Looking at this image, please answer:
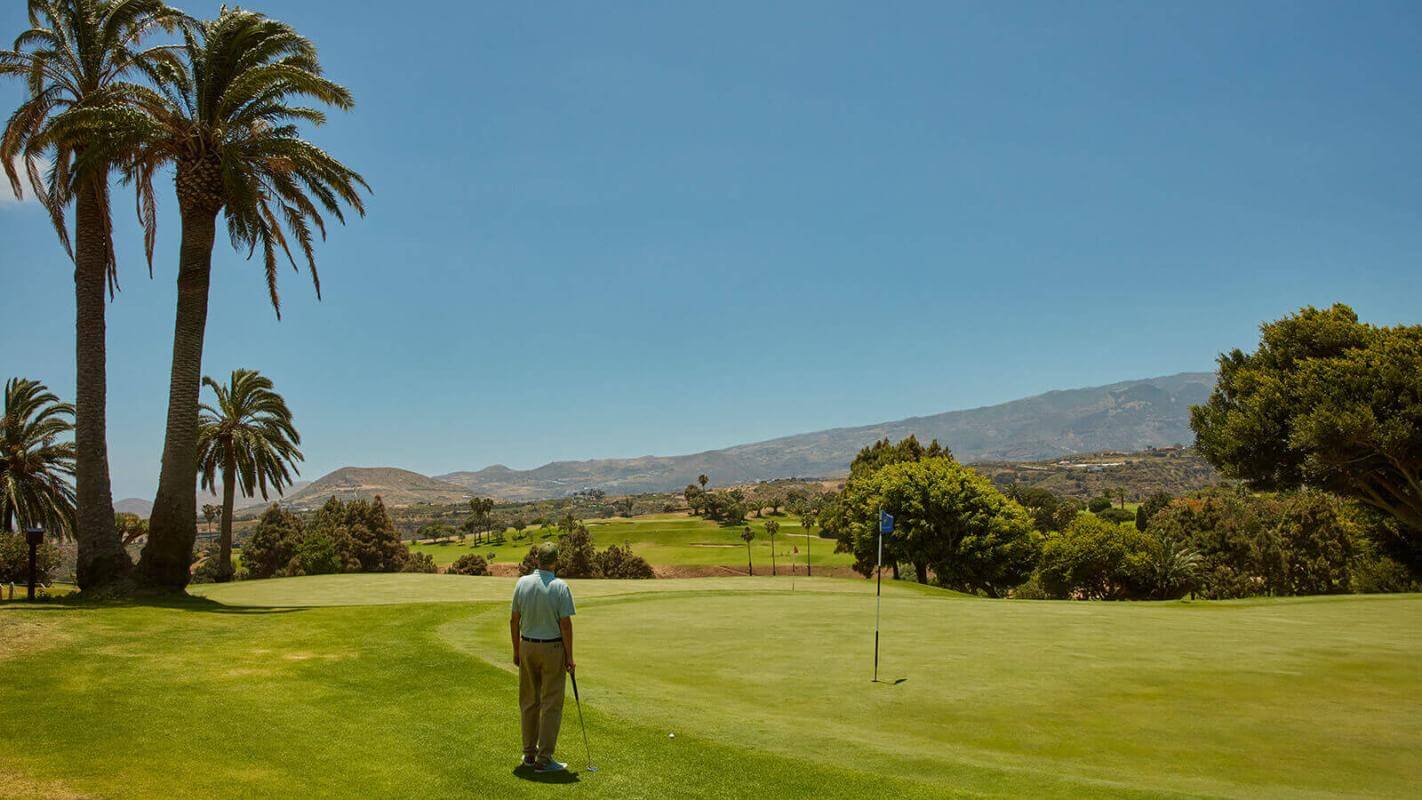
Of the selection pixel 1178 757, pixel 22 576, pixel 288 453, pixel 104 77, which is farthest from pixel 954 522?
pixel 22 576

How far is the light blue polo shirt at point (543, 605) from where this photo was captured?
9.34 metres

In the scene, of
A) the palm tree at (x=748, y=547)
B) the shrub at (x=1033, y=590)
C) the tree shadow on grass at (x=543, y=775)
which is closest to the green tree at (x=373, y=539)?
the palm tree at (x=748, y=547)

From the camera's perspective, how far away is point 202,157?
23.9 meters

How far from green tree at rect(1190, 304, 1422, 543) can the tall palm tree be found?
44.5 meters

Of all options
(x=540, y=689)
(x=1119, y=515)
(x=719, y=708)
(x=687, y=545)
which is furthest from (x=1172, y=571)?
(x=687, y=545)

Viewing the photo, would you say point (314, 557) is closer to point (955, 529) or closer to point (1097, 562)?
point (955, 529)

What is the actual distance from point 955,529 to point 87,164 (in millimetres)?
54538

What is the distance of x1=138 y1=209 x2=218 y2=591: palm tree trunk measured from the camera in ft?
74.9

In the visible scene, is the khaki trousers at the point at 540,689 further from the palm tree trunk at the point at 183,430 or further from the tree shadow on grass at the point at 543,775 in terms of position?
the palm tree trunk at the point at 183,430

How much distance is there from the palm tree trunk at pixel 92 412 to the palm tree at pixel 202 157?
1.02 metres

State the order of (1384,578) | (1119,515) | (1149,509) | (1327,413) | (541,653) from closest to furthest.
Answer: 1. (541,653)
2. (1327,413)
3. (1384,578)
4. (1149,509)
5. (1119,515)

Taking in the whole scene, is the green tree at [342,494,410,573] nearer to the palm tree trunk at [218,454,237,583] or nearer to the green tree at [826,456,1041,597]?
the palm tree trunk at [218,454,237,583]

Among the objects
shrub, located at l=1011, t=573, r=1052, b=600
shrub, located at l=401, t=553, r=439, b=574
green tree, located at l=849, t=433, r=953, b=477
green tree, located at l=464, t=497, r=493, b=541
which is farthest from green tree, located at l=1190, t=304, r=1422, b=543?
green tree, located at l=464, t=497, r=493, b=541

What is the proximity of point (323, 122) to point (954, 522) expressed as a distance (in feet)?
162
